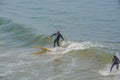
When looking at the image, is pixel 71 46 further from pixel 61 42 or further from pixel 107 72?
pixel 107 72

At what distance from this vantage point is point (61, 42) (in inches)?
1454

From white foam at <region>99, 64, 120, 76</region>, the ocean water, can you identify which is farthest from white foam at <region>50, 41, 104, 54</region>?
white foam at <region>99, 64, 120, 76</region>

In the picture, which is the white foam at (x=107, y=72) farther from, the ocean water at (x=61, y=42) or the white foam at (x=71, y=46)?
the white foam at (x=71, y=46)

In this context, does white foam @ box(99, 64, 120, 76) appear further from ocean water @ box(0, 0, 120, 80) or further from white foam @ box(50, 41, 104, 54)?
white foam @ box(50, 41, 104, 54)

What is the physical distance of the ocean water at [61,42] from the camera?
27.6m

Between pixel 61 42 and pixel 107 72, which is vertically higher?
pixel 61 42

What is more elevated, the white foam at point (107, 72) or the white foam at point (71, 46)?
the white foam at point (71, 46)

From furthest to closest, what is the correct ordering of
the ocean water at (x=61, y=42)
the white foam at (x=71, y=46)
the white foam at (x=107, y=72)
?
the white foam at (x=71, y=46), the ocean water at (x=61, y=42), the white foam at (x=107, y=72)

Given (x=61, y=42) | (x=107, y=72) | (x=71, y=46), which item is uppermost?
(x=61, y=42)

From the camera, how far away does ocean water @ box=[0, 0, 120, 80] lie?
27562 millimetres

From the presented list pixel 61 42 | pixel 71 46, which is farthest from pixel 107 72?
pixel 61 42

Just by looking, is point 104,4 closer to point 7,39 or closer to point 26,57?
point 7,39

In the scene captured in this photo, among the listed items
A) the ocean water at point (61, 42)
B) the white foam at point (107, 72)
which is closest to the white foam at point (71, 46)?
the ocean water at point (61, 42)

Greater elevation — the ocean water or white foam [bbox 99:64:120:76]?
the ocean water
